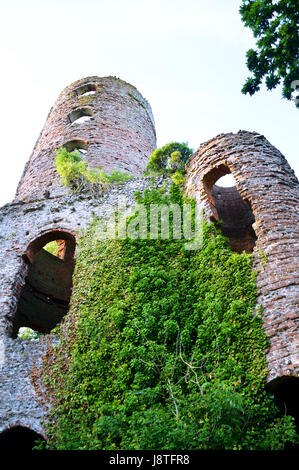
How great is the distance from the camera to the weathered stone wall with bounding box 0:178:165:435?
714cm

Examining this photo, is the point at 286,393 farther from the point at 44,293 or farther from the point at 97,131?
the point at 97,131

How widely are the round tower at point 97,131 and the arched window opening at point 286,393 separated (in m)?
7.57

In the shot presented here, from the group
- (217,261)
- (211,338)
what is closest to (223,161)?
(217,261)

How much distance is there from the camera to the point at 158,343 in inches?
262

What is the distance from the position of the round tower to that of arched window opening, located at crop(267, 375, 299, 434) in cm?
757

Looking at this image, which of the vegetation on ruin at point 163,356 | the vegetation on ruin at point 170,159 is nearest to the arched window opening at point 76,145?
the vegetation on ruin at point 170,159

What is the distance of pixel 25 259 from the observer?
9.56 meters

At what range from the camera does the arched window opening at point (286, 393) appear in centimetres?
557

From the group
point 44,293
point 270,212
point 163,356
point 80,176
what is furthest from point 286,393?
point 44,293

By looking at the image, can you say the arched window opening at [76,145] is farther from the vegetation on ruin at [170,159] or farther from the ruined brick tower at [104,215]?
the vegetation on ruin at [170,159]

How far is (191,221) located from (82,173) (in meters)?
3.99

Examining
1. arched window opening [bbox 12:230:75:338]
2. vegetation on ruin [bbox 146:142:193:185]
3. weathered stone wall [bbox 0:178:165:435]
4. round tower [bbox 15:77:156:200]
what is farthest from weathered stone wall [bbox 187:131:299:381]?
arched window opening [bbox 12:230:75:338]

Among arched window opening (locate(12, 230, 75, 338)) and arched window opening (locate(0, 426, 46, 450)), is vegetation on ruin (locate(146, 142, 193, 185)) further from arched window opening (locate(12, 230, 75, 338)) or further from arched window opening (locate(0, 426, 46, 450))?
arched window opening (locate(0, 426, 46, 450))

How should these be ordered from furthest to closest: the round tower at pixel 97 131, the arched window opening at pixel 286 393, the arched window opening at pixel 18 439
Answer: the round tower at pixel 97 131 < the arched window opening at pixel 18 439 < the arched window opening at pixel 286 393
